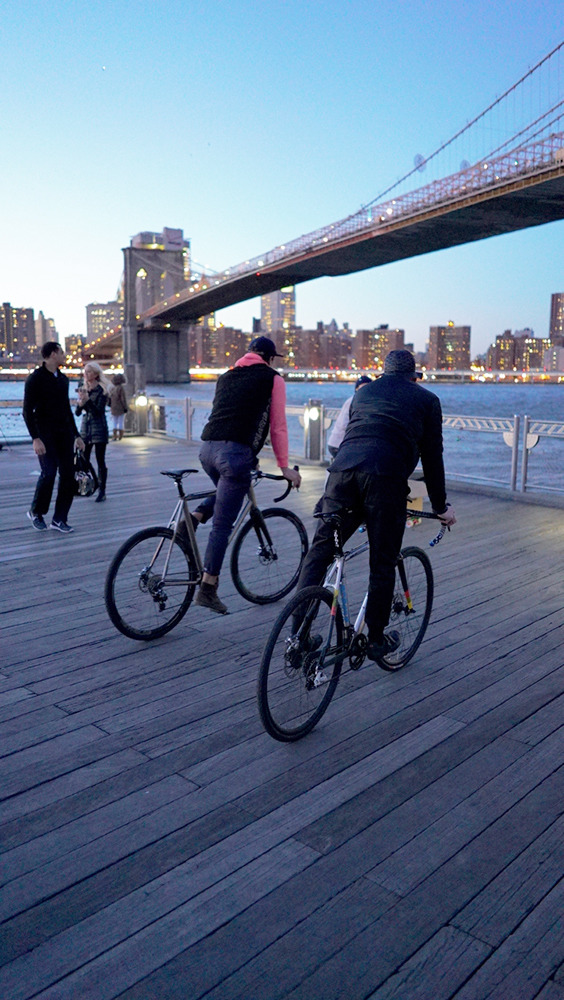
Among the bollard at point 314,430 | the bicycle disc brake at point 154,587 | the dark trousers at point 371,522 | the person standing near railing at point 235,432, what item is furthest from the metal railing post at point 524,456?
the dark trousers at point 371,522

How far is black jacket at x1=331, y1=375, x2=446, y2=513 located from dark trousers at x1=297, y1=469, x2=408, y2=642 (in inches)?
2.0

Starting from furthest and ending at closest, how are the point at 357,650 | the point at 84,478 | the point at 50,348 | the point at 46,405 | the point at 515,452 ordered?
the point at 515,452
the point at 84,478
the point at 46,405
the point at 50,348
the point at 357,650

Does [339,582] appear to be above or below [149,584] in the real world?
above

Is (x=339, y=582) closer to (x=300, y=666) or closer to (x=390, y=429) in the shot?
(x=300, y=666)

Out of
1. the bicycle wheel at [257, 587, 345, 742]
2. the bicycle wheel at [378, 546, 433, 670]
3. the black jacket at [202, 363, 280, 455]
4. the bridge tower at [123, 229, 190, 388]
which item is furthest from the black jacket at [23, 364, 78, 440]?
the bridge tower at [123, 229, 190, 388]

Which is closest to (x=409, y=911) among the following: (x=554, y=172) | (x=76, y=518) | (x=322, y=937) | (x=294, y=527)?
(x=322, y=937)

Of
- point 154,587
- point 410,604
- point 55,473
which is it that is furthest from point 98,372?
point 410,604

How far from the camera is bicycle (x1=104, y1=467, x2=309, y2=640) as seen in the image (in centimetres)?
383

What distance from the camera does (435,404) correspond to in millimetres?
3127

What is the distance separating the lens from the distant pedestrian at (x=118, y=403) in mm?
13469

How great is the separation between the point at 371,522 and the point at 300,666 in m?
0.62

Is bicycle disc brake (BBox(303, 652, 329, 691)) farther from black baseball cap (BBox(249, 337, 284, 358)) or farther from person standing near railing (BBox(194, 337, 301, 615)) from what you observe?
black baseball cap (BBox(249, 337, 284, 358))

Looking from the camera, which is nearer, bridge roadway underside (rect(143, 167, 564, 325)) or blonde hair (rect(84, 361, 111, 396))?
blonde hair (rect(84, 361, 111, 396))

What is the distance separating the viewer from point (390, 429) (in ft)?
9.92
